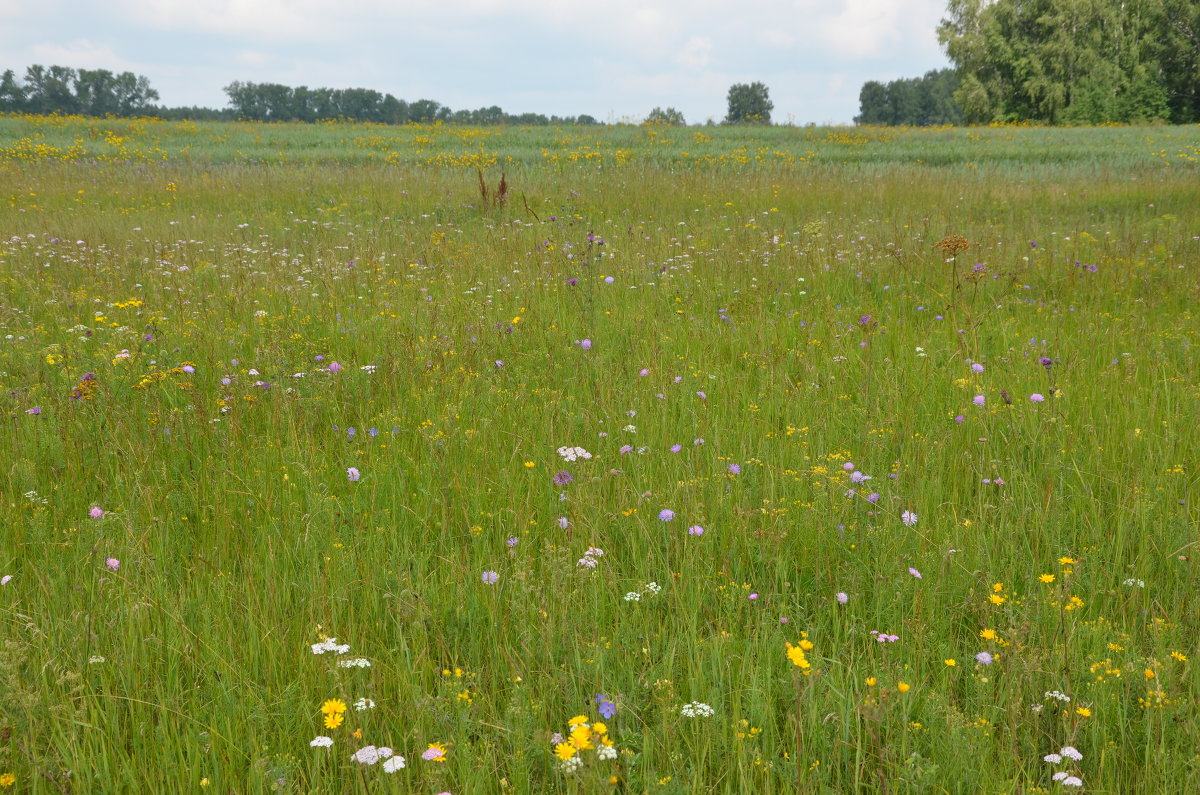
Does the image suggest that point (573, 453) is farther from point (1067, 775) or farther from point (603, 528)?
point (1067, 775)

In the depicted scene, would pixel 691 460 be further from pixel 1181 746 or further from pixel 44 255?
pixel 44 255

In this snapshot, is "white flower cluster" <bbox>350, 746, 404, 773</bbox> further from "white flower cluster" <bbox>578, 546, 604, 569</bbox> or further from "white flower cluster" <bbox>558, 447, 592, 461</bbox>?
"white flower cluster" <bbox>558, 447, 592, 461</bbox>

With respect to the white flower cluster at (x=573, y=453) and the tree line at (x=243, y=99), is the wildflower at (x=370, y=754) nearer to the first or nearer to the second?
the white flower cluster at (x=573, y=453)

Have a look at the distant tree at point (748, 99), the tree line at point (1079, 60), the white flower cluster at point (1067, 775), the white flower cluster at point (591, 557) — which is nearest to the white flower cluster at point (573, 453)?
the white flower cluster at point (591, 557)

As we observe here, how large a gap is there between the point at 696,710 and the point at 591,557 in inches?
27.1

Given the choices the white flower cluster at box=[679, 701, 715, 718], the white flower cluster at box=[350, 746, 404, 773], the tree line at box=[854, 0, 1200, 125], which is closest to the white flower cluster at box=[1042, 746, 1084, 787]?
the white flower cluster at box=[679, 701, 715, 718]

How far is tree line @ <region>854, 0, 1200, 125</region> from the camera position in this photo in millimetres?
41281

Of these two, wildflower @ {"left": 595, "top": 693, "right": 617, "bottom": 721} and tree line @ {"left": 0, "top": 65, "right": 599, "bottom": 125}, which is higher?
tree line @ {"left": 0, "top": 65, "right": 599, "bottom": 125}

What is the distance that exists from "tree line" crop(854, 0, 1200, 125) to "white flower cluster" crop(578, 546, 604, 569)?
48258 millimetres

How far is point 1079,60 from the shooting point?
42531 millimetres

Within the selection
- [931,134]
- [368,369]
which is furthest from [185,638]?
[931,134]

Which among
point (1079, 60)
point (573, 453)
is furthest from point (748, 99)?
point (573, 453)

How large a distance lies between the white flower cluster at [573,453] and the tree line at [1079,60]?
4772 centimetres

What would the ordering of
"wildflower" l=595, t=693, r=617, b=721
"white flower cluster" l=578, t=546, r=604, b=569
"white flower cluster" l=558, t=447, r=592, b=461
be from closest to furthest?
"wildflower" l=595, t=693, r=617, b=721 < "white flower cluster" l=578, t=546, r=604, b=569 < "white flower cluster" l=558, t=447, r=592, b=461
